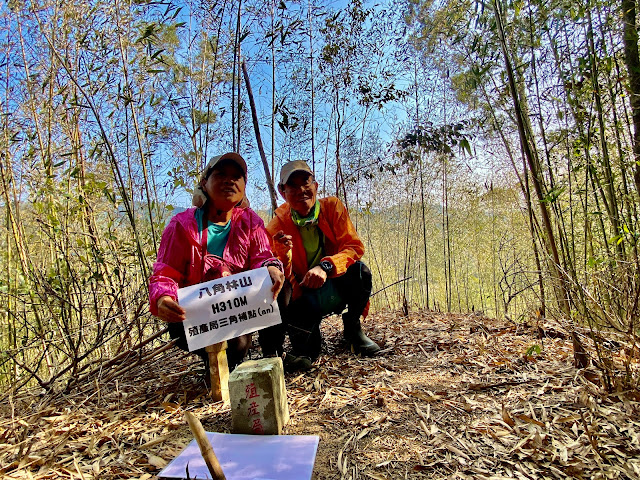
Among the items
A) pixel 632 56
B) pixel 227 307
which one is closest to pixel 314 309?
pixel 227 307

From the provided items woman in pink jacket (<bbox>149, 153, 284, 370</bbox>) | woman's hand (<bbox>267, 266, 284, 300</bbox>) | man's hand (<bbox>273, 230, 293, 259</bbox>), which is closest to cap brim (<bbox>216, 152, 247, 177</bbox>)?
woman in pink jacket (<bbox>149, 153, 284, 370</bbox>)

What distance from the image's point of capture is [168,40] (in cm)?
240

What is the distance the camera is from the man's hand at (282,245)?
5.65ft

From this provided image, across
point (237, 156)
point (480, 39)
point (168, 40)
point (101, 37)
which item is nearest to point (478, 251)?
point (480, 39)

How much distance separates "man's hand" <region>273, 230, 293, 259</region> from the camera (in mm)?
1723

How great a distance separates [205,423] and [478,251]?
381 centimetres

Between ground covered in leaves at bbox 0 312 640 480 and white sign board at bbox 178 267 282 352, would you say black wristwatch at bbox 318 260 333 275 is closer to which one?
white sign board at bbox 178 267 282 352

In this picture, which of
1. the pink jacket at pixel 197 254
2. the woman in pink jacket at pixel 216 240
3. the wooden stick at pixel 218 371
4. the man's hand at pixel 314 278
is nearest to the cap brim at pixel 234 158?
the woman in pink jacket at pixel 216 240

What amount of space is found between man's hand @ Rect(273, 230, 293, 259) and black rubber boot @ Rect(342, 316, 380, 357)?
0.64 m

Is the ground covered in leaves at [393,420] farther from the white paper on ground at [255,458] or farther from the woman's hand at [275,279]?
the woman's hand at [275,279]

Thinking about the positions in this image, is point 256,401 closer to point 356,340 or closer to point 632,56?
point 356,340

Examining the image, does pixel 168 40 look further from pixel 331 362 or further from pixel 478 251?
pixel 478 251

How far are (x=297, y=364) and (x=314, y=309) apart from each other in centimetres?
30

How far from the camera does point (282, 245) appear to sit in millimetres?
1821
